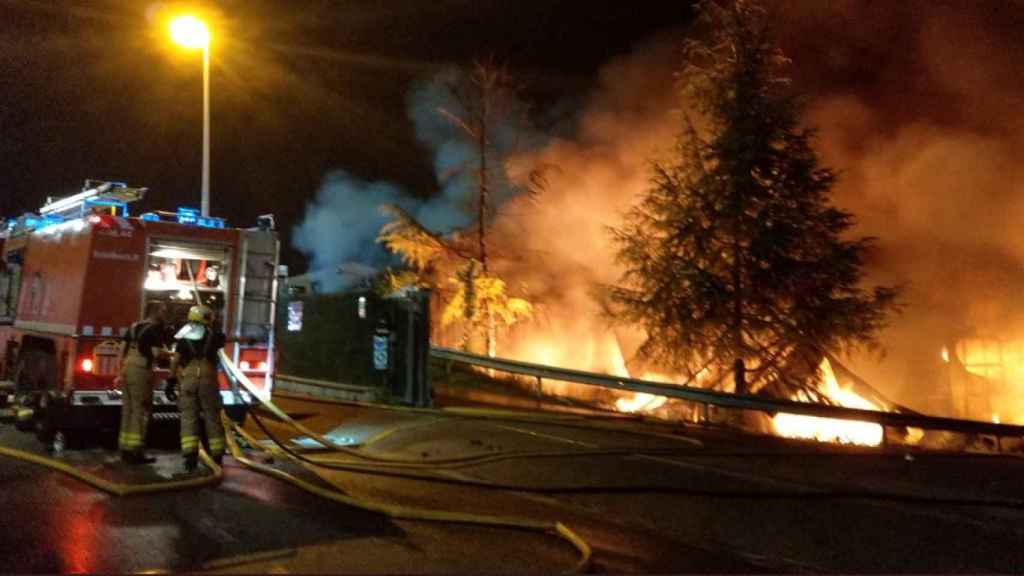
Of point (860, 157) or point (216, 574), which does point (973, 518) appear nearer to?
point (216, 574)

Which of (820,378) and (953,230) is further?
(953,230)

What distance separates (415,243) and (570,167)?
442 centimetres

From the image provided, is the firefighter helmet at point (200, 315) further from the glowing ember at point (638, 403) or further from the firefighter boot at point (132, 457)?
the glowing ember at point (638, 403)

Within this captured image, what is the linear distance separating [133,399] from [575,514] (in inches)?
184

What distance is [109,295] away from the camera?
8773mm

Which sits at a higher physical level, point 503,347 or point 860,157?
point 860,157

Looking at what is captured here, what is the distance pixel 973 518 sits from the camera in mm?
5859

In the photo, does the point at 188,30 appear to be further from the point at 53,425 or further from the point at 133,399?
the point at 133,399

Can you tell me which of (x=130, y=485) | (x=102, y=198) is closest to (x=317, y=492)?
(x=130, y=485)

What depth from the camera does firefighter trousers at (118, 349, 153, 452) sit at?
7863 mm

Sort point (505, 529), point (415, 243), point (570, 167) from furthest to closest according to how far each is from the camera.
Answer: point (570, 167)
point (415, 243)
point (505, 529)

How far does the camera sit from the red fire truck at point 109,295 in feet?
28.5

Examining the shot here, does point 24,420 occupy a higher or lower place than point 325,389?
lower

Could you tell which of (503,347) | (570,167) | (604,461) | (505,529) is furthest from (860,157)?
(505,529)
